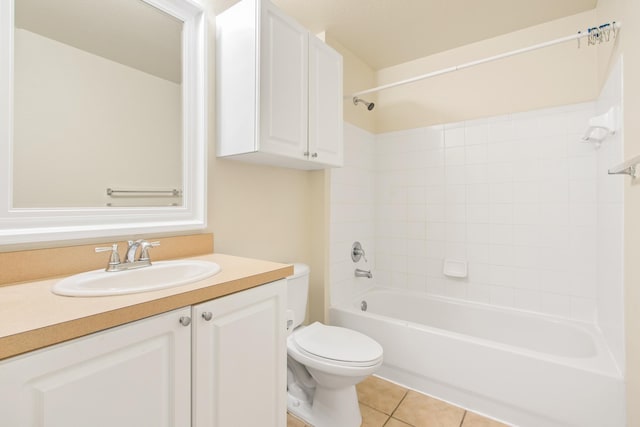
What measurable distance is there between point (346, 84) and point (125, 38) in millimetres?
1558

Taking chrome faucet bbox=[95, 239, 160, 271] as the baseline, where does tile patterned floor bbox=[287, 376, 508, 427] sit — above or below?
below

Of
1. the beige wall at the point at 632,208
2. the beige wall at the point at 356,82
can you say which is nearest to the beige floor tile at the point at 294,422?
the beige wall at the point at 632,208

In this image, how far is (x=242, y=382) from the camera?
955mm

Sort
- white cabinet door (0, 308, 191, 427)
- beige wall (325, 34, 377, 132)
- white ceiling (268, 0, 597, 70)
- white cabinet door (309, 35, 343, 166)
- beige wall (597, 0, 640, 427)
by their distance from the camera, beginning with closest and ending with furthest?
white cabinet door (0, 308, 191, 427) → beige wall (597, 0, 640, 427) → white cabinet door (309, 35, 343, 166) → white ceiling (268, 0, 597, 70) → beige wall (325, 34, 377, 132)

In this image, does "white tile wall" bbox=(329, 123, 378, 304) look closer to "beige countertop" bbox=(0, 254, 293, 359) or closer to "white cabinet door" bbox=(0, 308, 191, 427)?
"beige countertop" bbox=(0, 254, 293, 359)

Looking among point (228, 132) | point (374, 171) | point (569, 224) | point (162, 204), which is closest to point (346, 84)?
point (374, 171)

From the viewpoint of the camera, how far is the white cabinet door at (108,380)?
559 millimetres

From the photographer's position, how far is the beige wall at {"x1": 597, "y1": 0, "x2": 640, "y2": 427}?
3.61ft

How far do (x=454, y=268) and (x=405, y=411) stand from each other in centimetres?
113

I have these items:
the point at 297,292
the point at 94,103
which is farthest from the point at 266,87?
the point at 297,292

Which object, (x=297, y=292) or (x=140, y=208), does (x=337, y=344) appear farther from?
(x=140, y=208)

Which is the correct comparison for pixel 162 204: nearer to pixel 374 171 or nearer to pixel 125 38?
pixel 125 38

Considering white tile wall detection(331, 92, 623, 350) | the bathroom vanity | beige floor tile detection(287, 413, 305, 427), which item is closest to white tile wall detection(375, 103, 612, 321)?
white tile wall detection(331, 92, 623, 350)

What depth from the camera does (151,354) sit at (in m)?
0.74
